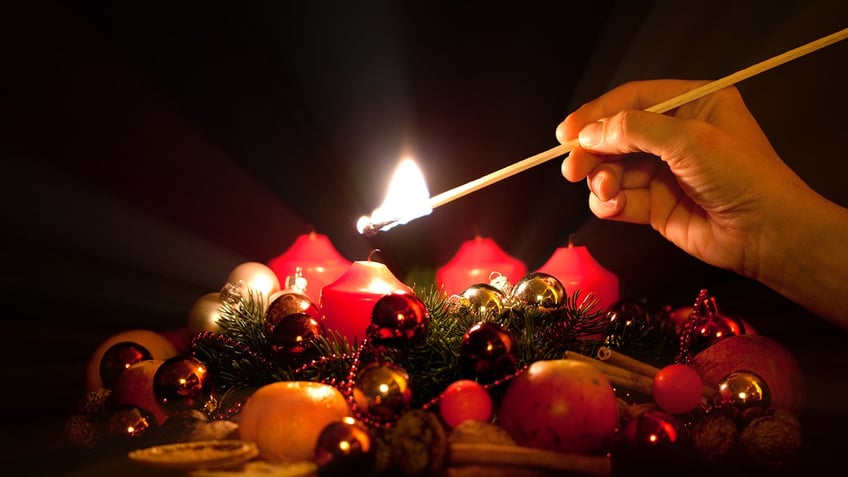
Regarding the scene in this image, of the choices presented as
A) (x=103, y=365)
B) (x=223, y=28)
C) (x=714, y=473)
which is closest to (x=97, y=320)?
(x=103, y=365)

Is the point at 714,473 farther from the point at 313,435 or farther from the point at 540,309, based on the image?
the point at 313,435

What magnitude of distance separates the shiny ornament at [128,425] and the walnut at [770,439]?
68cm

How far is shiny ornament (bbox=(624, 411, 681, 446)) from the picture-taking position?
637 mm

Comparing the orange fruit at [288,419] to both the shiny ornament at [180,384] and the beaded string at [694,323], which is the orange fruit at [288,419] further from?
the beaded string at [694,323]

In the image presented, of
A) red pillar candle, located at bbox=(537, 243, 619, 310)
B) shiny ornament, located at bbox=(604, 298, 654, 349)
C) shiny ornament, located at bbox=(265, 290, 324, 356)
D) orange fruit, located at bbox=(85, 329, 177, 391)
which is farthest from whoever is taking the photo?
red pillar candle, located at bbox=(537, 243, 619, 310)

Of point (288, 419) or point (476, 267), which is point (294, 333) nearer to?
point (288, 419)

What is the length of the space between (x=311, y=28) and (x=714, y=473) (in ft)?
4.53

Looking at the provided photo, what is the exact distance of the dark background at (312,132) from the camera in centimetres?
144

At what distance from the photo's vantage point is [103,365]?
0.97 metres

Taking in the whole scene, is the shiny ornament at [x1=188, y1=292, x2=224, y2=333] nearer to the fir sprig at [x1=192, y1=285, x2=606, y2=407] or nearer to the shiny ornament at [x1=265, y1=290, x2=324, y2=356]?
the fir sprig at [x1=192, y1=285, x2=606, y2=407]

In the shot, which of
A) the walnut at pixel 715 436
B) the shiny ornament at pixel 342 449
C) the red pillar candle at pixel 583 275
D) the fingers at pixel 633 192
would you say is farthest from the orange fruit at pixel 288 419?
the fingers at pixel 633 192

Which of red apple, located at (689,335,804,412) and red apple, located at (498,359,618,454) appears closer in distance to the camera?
red apple, located at (498,359,618,454)

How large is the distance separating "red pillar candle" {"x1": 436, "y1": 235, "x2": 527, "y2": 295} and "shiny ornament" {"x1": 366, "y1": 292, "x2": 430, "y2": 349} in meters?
0.56

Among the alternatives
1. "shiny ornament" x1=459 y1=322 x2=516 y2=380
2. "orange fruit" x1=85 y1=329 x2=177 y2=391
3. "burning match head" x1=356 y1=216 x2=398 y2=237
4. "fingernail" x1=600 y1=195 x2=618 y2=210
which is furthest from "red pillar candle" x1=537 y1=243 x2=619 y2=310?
"orange fruit" x1=85 y1=329 x2=177 y2=391
